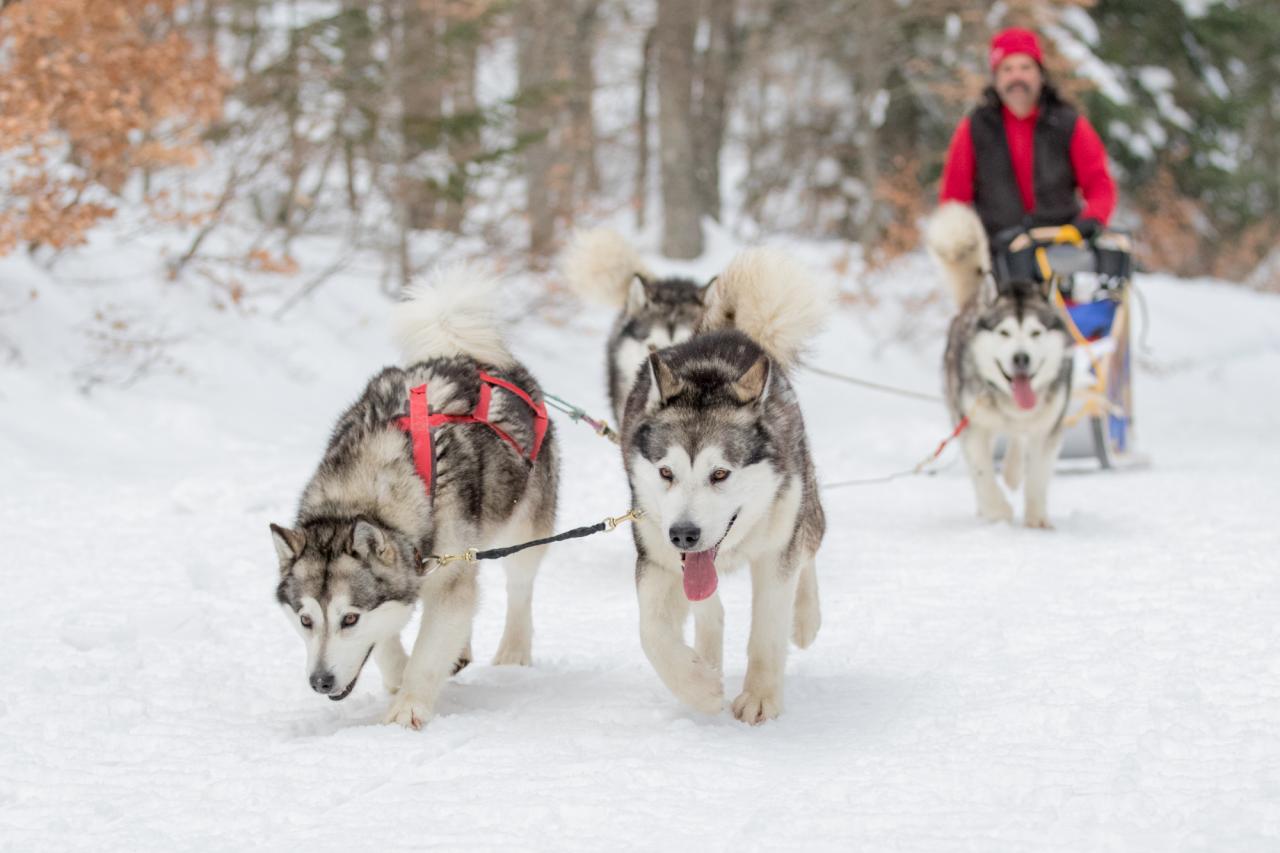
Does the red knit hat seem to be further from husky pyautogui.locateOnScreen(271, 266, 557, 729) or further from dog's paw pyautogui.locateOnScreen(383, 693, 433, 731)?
dog's paw pyautogui.locateOnScreen(383, 693, 433, 731)

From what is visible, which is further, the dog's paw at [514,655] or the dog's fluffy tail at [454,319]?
the dog's fluffy tail at [454,319]

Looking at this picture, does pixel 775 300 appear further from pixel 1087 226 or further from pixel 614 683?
pixel 1087 226

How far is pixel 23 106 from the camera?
22.5 feet

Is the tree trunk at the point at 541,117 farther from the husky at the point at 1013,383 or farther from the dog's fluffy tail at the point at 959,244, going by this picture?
the husky at the point at 1013,383

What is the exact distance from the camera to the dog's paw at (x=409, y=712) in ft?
11.5

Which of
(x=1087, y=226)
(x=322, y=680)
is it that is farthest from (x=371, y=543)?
(x=1087, y=226)

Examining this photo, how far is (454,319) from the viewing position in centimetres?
459

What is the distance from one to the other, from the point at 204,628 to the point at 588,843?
2485 millimetres

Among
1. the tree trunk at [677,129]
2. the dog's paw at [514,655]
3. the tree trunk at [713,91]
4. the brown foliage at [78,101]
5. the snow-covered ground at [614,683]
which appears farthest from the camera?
the tree trunk at [713,91]

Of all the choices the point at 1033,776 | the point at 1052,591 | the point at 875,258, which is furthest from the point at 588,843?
the point at 875,258

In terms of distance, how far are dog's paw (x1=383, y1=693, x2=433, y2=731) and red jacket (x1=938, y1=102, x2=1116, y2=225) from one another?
5.28 m

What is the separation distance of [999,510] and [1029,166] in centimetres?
239

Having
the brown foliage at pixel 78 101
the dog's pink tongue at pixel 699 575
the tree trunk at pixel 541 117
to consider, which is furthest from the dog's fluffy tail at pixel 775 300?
the tree trunk at pixel 541 117

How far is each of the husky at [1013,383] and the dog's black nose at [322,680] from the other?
4.33m
